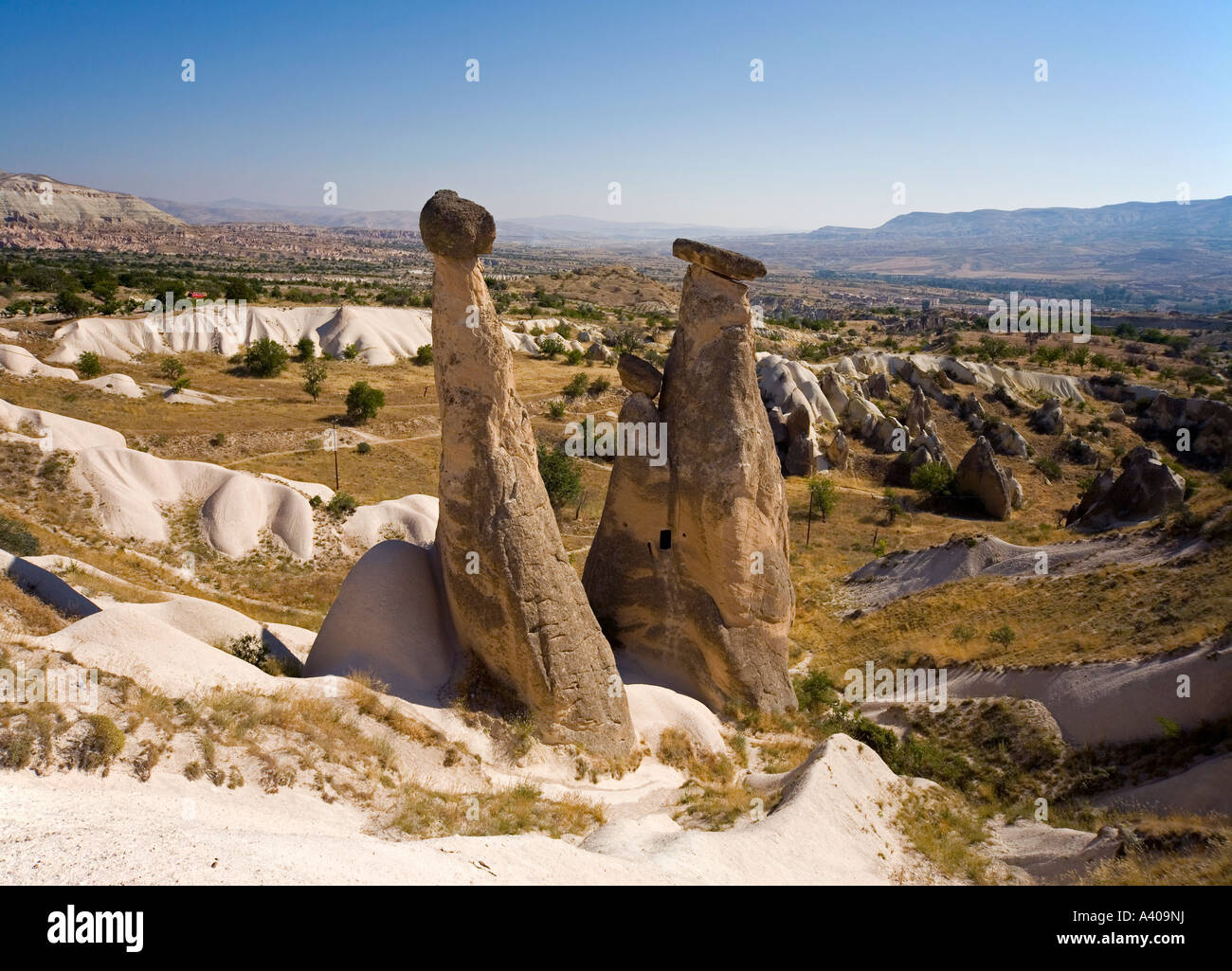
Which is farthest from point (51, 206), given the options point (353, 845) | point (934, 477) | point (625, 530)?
point (353, 845)

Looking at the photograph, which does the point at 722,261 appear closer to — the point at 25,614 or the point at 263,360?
the point at 25,614

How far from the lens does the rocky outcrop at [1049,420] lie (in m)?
43.4

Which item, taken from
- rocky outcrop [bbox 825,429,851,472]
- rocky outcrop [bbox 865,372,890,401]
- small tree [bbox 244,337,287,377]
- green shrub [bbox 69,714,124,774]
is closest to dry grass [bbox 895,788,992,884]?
green shrub [bbox 69,714,124,774]

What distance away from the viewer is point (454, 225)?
9258 millimetres

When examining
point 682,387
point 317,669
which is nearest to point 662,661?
point 682,387

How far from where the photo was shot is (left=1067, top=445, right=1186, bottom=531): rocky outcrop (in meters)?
24.8

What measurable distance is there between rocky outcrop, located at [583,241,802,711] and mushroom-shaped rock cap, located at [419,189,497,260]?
413 centimetres

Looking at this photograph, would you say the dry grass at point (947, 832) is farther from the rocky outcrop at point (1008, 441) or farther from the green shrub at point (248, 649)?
the rocky outcrop at point (1008, 441)

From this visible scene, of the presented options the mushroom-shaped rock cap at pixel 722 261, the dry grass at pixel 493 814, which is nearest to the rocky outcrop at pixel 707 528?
the mushroom-shaped rock cap at pixel 722 261

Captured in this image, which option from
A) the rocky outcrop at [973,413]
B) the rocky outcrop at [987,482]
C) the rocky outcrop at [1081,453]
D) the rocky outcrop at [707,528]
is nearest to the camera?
the rocky outcrop at [707,528]

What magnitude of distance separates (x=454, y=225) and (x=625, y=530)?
636 centimetres

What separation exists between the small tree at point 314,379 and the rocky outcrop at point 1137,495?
1501 inches

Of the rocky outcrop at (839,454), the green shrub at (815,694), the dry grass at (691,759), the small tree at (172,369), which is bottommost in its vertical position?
the green shrub at (815,694)
